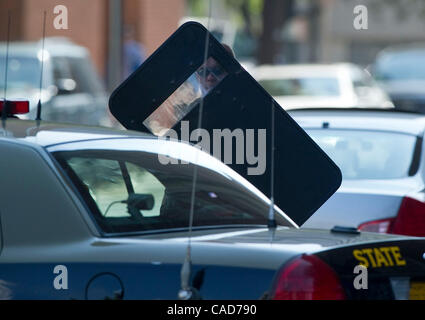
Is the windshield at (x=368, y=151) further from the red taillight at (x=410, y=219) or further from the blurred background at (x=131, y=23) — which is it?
the blurred background at (x=131, y=23)

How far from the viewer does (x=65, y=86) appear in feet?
44.8

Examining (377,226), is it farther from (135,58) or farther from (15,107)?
(135,58)

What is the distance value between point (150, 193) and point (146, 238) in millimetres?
503

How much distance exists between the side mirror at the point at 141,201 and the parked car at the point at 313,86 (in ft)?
35.4

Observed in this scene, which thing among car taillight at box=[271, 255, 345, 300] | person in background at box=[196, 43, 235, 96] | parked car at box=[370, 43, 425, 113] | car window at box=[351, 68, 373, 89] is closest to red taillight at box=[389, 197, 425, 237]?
person in background at box=[196, 43, 235, 96]

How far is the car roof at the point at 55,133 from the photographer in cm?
436

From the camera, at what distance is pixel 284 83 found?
1606 cm

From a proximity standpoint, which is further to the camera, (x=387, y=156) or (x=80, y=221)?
(x=387, y=156)

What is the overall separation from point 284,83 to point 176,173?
1170 centimetres

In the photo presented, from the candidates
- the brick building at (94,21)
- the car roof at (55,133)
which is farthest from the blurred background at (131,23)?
the car roof at (55,133)

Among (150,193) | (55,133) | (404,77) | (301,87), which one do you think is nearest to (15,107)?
(55,133)
